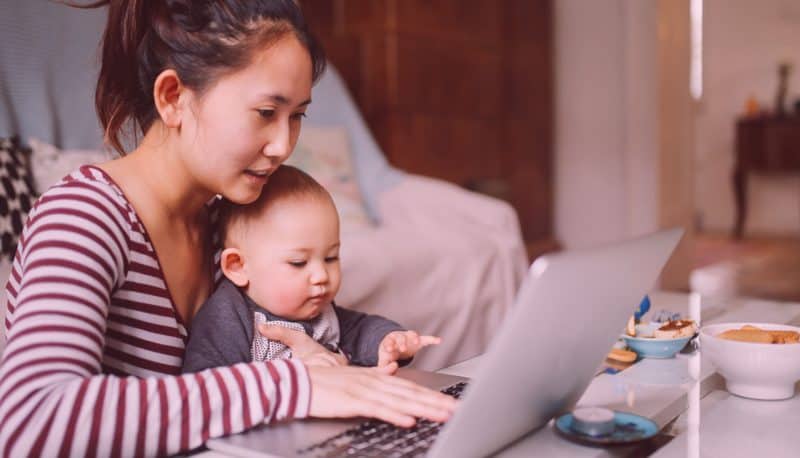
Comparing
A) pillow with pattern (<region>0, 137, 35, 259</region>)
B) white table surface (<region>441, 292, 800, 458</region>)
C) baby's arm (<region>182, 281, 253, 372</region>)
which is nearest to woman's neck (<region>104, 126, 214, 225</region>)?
baby's arm (<region>182, 281, 253, 372</region>)

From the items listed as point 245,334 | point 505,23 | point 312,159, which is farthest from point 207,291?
point 505,23

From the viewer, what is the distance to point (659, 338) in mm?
1124

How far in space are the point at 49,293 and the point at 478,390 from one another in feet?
1.31

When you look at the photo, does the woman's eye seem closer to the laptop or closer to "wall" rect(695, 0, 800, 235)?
the laptop

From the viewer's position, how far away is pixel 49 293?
0.73 metres

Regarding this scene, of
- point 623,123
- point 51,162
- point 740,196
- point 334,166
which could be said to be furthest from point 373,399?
point 740,196

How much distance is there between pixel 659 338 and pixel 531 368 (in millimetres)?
530

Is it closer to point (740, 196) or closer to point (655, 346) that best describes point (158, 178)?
point (655, 346)

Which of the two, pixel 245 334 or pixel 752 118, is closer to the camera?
pixel 245 334

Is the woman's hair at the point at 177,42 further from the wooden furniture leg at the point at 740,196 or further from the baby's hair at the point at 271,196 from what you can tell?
the wooden furniture leg at the point at 740,196

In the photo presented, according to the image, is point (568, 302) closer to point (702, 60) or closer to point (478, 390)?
point (478, 390)

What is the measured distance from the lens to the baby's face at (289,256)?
1043 millimetres

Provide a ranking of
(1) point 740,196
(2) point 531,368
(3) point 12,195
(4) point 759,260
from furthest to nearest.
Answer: (1) point 740,196 < (4) point 759,260 < (3) point 12,195 < (2) point 531,368

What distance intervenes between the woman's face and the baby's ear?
11cm
